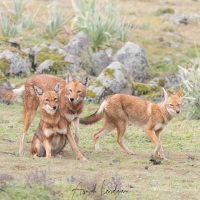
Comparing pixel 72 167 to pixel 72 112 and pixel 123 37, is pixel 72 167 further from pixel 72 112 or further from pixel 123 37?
pixel 123 37

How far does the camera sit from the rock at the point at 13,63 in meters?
18.3

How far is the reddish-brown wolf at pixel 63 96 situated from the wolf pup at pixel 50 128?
0.30m

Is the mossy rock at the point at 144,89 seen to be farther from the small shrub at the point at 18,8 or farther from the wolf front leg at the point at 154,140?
the small shrub at the point at 18,8

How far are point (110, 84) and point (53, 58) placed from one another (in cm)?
238

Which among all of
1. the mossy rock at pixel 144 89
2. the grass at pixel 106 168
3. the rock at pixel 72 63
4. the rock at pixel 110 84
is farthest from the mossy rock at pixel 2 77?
the mossy rock at pixel 144 89

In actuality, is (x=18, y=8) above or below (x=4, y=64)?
above

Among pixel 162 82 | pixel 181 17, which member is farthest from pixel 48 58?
pixel 181 17

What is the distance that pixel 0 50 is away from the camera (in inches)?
732

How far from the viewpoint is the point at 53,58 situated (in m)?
18.9

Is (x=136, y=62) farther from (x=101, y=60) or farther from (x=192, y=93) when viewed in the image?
(x=192, y=93)

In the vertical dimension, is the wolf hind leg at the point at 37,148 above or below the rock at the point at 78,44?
above

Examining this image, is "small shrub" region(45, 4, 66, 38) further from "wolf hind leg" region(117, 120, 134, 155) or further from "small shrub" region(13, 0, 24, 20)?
"wolf hind leg" region(117, 120, 134, 155)

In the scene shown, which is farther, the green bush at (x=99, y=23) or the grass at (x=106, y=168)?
the green bush at (x=99, y=23)

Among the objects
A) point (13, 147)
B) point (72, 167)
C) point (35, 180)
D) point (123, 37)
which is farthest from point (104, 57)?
point (35, 180)
